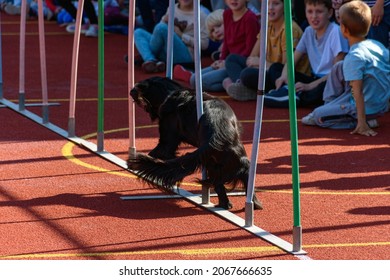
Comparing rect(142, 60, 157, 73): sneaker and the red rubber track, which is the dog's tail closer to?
the red rubber track

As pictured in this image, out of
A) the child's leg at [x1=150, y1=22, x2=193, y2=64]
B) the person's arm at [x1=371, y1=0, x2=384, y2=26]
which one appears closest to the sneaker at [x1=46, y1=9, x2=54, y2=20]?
the child's leg at [x1=150, y1=22, x2=193, y2=64]

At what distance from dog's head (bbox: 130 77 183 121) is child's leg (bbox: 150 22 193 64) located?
17.2 ft

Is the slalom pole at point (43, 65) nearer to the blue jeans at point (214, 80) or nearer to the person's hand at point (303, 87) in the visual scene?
the blue jeans at point (214, 80)

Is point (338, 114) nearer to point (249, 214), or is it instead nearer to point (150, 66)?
point (249, 214)

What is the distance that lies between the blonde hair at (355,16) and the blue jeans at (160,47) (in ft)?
11.7

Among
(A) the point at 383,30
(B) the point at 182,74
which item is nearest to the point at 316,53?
(A) the point at 383,30

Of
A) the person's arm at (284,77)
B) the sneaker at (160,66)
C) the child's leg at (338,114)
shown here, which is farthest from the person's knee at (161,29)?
the child's leg at (338,114)

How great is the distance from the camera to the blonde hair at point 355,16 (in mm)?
8328

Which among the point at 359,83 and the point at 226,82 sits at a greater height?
the point at 359,83

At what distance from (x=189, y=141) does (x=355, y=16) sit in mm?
2648

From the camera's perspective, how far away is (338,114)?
881cm

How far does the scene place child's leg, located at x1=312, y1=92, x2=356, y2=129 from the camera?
879 centimetres
